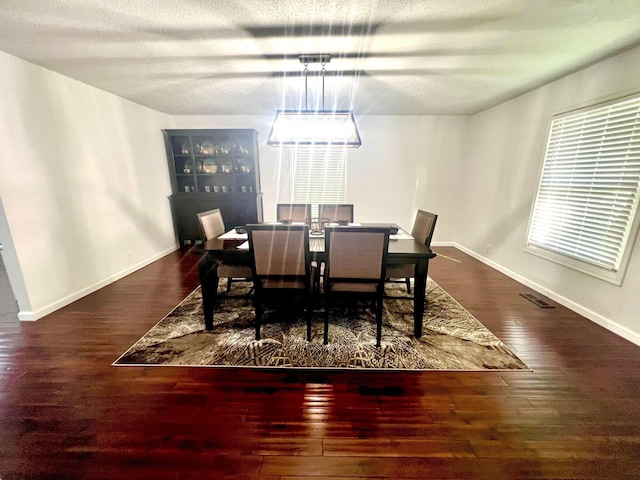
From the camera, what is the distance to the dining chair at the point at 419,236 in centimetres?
244

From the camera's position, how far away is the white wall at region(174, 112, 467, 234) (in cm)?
455

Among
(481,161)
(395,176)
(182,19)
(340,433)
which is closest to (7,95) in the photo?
(182,19)

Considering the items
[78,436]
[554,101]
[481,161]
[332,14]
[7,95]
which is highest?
[332,14]

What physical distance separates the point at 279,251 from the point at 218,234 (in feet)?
4.17

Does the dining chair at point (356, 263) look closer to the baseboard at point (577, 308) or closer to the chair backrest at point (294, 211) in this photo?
the chair backrest at point (294, 211)

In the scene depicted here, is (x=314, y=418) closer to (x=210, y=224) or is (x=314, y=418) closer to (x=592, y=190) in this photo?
(x=210, y=224)

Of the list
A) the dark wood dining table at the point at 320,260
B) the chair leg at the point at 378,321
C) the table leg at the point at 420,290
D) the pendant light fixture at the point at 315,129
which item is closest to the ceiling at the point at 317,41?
the pendant light fixture at the point at 315,129

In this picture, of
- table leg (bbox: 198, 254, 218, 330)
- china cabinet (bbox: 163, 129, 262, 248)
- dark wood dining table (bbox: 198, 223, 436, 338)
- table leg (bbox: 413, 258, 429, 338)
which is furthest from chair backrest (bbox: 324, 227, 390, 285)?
china cabinet (bbox: 163, 129, 262, 248)

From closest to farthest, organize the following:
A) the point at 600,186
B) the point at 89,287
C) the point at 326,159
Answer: the point at 600,186 < the point at 89,287 < the point at 326,159

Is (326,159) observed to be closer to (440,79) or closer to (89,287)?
(440,79)

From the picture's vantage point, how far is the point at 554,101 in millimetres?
2861

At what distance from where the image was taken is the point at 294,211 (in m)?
3.44

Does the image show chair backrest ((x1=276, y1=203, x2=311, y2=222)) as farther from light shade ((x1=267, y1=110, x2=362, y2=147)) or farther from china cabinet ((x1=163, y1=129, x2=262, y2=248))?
china cabinet ((x1=163, y1=129, x2=262, y2=248))

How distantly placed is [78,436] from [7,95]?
9.11 ft
